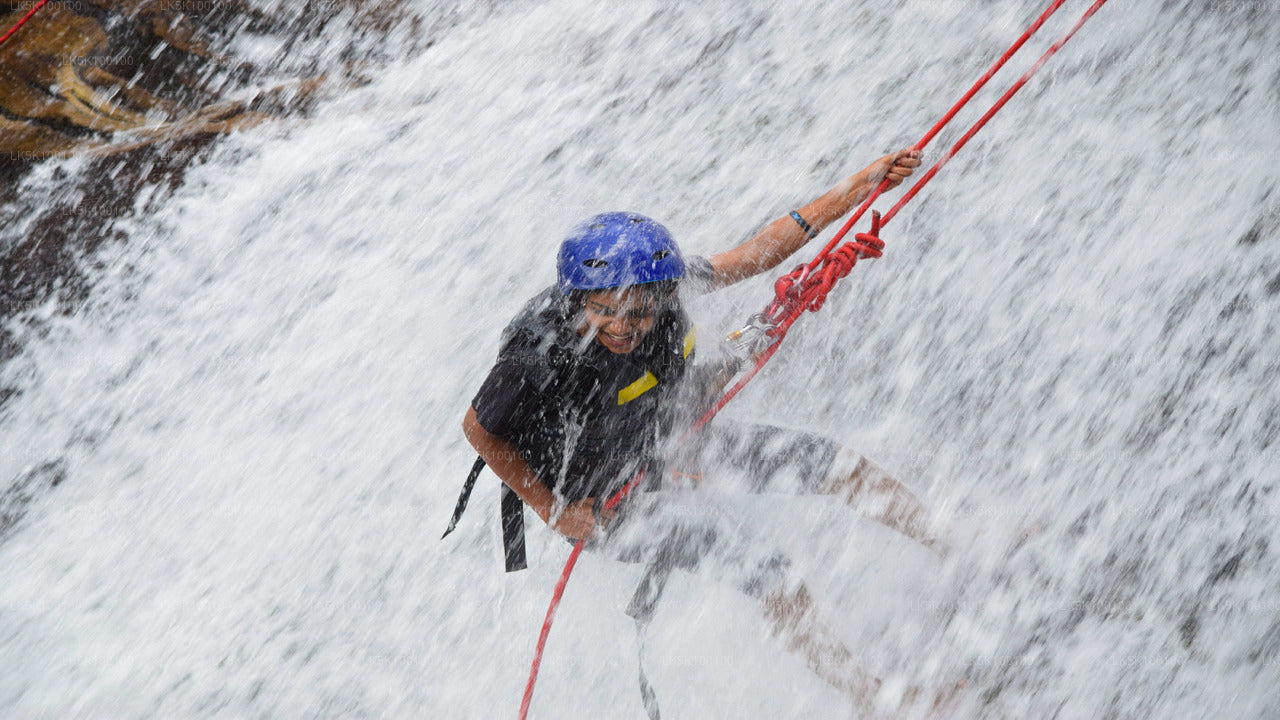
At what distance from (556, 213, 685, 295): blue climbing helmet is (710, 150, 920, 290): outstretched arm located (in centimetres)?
37

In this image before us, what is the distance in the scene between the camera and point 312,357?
205 inches

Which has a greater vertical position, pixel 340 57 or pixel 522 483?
pixel 340 57

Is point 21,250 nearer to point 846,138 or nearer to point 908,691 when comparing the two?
point 846,138

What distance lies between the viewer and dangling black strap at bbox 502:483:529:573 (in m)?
2.64

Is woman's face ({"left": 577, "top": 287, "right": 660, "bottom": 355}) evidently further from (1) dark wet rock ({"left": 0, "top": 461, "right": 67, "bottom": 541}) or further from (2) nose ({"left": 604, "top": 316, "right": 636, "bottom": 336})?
(1) dark wet rock ({"left": 0, "top": 461, "right": 67, "bottom": 541})

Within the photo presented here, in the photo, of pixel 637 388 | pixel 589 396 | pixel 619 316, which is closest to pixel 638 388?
pixel 637 388

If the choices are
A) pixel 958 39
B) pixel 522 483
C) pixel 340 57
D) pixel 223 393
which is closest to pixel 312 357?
pixel 223 393

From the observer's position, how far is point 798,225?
8.48ft

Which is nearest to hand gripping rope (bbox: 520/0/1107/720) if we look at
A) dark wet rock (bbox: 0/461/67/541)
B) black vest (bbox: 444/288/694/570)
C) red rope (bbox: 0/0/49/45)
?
black vest (bbox: 444/288/694/570)

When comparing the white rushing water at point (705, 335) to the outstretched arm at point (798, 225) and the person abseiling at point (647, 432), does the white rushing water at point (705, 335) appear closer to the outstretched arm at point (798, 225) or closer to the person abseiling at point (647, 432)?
the person abseiling at point (647, 432)

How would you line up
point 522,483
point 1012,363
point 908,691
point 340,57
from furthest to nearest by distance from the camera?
point 340,57 → point 1012,363 → point 908,691 → point 522,483

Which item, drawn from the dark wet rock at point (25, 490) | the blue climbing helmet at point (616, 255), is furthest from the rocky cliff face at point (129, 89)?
the blue climbing helmet at point (616, 255)

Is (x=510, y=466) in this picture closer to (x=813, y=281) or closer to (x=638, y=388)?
(x=638, y=388)

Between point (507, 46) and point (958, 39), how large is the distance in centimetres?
327
